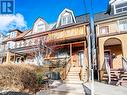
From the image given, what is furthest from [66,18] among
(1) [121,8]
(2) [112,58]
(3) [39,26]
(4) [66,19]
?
(2) [112,58]

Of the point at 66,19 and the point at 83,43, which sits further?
the point at 66,19

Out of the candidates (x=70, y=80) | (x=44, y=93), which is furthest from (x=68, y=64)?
(x=44, y=93)

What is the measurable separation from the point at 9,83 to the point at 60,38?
33.7 ft

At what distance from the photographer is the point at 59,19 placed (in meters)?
22.9

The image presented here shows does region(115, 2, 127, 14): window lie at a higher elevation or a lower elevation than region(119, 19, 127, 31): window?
higher

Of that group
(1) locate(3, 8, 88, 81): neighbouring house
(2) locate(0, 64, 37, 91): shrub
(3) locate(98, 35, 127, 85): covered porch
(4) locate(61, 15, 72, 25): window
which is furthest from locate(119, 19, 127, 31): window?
(2) locate(0, 64, 37, 91): shrub

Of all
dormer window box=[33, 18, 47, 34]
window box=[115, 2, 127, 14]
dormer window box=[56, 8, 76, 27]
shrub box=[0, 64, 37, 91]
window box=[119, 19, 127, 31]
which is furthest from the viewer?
dormer window box=[33, 18, 47, 34]

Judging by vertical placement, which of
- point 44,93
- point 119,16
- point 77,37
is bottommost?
point 44,93

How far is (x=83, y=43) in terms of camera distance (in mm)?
18500

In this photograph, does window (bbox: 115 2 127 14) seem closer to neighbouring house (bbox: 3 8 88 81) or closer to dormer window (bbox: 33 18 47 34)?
neighbouring house (bbox: 3 8 88 81)

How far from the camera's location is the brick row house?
14.3 m

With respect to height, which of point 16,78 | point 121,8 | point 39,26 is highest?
point 121,8

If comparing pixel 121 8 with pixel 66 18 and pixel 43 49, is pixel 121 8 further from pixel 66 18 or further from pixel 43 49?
pixel 43 49

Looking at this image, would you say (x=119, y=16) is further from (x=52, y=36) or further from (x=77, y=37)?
(x=52, y=36)
